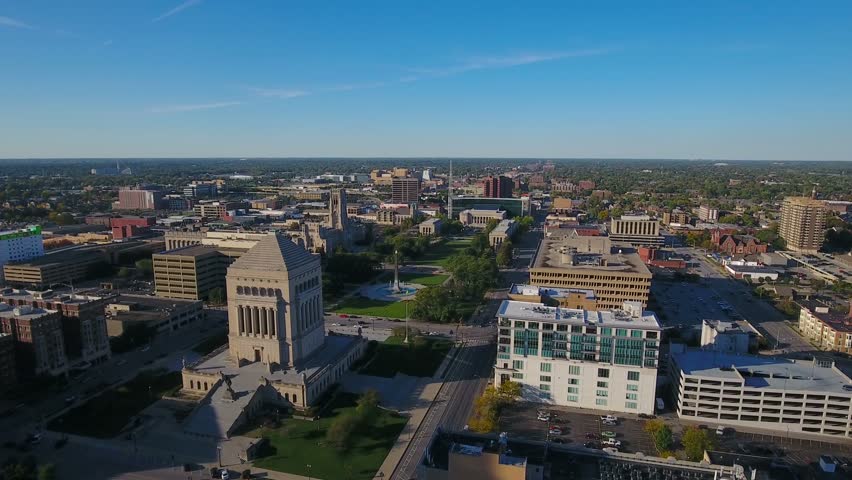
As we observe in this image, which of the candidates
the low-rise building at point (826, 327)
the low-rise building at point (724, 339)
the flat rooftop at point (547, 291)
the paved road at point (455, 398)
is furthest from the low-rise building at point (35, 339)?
the low-rise building at point (826, 327)

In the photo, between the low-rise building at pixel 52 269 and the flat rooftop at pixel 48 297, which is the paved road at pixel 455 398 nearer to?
the flat rooftop at pixel 48 297

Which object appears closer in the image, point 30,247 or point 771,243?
point 30,247

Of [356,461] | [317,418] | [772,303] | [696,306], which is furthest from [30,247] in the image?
[772,303]

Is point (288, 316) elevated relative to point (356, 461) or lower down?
elevated

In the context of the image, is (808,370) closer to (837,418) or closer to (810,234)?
(837,418)

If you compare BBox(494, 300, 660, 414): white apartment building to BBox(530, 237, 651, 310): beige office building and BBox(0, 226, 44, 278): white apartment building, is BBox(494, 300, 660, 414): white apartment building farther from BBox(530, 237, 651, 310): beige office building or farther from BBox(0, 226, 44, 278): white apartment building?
BBox(0, 226, 44, 278): white apartment building

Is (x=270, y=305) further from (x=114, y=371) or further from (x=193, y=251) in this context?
(x=193, y=251)
